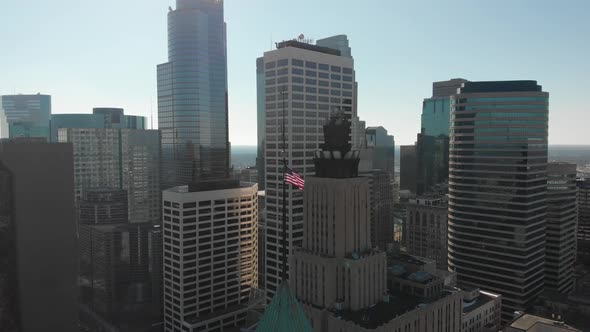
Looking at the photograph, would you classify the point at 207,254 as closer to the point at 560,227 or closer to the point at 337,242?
the point at 337,242

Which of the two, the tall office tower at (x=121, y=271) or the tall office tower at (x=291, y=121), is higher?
the tall office tower at (x=291, y=121)

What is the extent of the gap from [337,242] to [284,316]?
44305 mm

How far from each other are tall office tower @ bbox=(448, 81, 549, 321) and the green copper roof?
11423cm

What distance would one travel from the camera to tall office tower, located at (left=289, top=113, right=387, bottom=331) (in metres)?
92.4

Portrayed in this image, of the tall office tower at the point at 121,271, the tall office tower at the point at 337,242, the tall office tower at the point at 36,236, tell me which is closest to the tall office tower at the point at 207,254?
the tall office tower at the point at 337,242

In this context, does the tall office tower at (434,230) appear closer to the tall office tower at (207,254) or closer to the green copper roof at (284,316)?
the tall office tower at (207,254)

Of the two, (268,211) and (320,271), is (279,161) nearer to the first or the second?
(268,211)

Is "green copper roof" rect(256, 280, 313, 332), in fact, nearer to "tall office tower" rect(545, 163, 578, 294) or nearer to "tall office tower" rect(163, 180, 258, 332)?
"tall office tower" rect(163, 180, 258, 332)

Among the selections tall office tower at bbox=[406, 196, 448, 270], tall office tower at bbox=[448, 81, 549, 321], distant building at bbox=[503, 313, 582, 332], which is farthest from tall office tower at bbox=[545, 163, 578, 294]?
distant building at bbox=[503, 313, 582, 332]

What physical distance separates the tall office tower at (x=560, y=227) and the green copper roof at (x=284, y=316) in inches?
5605

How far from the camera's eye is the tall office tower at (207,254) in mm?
133750

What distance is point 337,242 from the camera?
94.6 metres

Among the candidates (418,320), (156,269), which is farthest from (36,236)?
(156,269)

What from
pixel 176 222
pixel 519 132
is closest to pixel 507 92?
pixel 519 132
